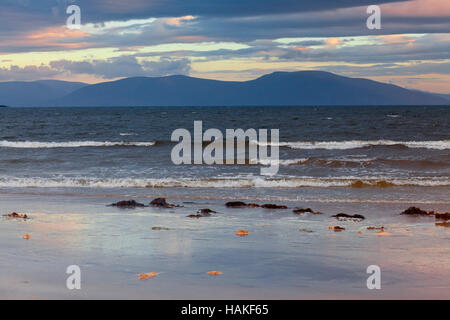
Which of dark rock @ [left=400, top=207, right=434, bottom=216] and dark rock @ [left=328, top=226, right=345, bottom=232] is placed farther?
dark rock @ [left=400, top=207, right=434, bottom=216]

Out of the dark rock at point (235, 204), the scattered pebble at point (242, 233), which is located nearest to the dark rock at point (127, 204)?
the dark rock at point (235, 204)

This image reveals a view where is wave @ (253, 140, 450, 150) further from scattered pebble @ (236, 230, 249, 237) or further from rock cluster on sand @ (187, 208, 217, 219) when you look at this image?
scattered pebble @ (236, 230, 249, 237)

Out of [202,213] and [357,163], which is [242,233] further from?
[357,163]

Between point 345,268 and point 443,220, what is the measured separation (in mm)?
5500

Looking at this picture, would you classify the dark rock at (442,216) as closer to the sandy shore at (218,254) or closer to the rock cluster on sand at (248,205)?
the sandy shore at (218,254)

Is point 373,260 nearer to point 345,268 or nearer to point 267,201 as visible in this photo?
point 345,268

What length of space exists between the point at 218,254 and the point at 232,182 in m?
10.8

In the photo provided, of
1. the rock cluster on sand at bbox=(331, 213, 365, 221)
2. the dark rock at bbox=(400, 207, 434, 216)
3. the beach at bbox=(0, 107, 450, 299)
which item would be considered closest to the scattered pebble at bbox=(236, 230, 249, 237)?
the beach at bbox=(0, 107, 450, 299)

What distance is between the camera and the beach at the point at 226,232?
7672 mm

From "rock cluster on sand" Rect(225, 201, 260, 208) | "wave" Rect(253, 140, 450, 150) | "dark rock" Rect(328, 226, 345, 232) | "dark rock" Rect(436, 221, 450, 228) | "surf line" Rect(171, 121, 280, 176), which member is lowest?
"dark rock" Rect(436, 221, 450, 228)

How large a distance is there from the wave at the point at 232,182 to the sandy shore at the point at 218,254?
509 cm

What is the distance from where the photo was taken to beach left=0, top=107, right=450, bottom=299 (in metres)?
7.67

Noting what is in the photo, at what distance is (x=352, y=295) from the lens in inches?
285

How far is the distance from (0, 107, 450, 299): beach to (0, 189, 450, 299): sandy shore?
26 mm
